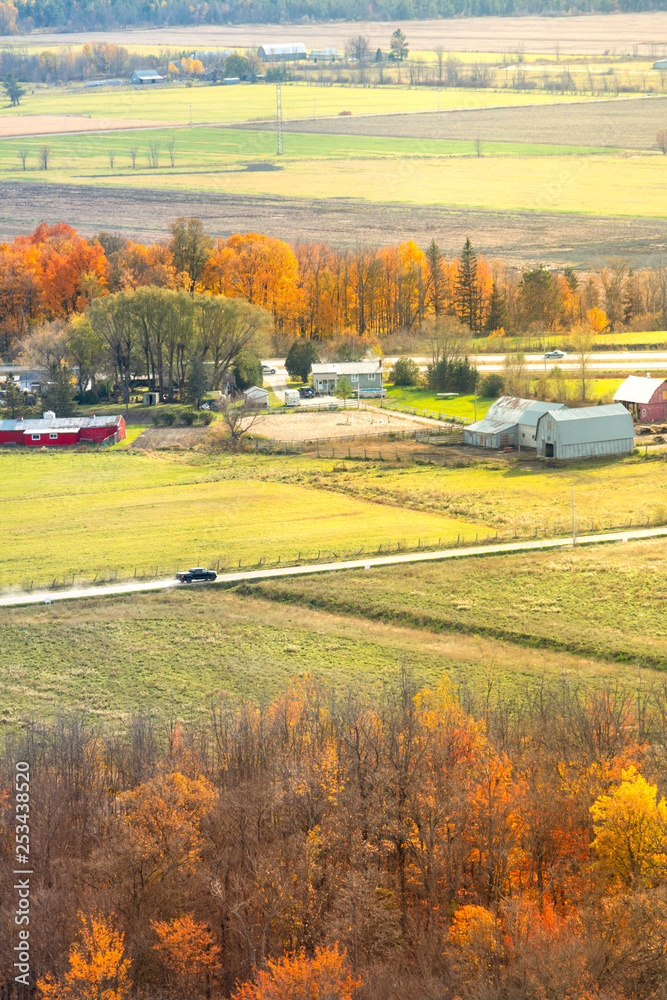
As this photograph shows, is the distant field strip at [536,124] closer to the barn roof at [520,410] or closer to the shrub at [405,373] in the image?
the shrub at [405,373]

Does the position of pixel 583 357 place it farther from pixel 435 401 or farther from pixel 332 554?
pixel 332 554

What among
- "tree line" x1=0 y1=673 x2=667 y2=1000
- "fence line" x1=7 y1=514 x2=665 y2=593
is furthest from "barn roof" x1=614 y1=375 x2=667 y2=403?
"tree line" x1=0 y1=673 x2=667 y2=1000

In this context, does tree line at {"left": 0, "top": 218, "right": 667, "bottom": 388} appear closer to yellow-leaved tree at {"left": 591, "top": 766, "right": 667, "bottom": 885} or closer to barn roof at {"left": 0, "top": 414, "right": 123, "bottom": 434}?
barn roof at {"left": 0, "top": 414, "right": 123, "bottom": 434}

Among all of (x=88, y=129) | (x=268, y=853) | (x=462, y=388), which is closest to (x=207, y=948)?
(x=268, y=853)

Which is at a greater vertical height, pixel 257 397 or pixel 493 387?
pixel 493 387

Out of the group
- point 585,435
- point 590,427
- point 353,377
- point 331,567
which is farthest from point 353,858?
point 353,377
